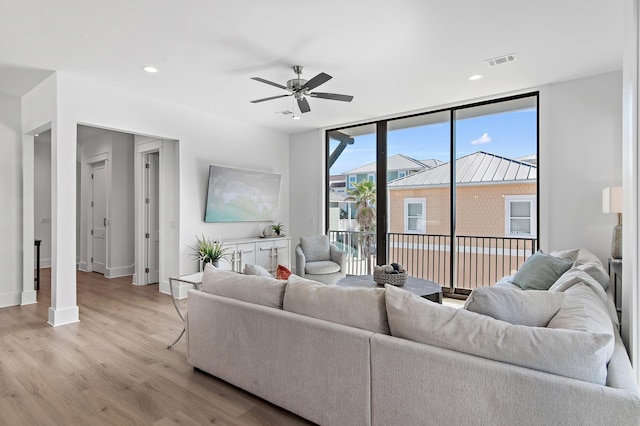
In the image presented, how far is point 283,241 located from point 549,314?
5.20 metres

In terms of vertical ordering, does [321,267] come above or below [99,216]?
below

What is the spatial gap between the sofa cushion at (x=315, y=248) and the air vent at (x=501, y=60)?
11.1 feet

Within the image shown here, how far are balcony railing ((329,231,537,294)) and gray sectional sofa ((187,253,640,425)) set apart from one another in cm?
281

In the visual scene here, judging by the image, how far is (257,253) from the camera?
6.04 m

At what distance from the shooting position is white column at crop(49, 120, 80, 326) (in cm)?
396

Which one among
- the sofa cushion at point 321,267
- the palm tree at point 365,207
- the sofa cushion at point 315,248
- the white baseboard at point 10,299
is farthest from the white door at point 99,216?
the palm tree at point 365,207

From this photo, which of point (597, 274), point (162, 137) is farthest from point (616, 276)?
point (162, 137)

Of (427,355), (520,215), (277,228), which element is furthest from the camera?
(277,228)

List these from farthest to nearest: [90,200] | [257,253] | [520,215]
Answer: [90,200]
[257,253]
[520,215]

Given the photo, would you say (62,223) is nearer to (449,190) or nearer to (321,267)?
(321,267)

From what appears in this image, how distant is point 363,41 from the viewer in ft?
10.8

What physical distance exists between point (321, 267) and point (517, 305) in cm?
369

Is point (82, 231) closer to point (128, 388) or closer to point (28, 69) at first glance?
point (28, 69)

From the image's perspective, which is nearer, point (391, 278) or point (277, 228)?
point (391, 278)
